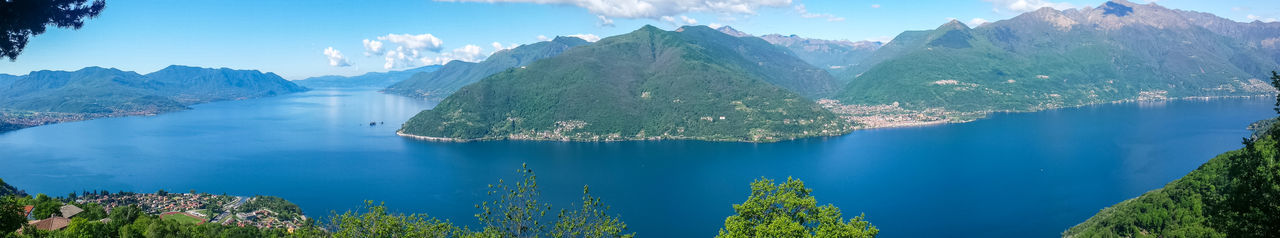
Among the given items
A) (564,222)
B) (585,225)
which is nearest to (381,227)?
(564,222)

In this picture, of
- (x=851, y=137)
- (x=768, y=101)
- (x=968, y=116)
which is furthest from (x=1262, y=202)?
(x=968, y=116)

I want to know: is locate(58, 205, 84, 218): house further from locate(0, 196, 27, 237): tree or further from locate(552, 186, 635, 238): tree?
locate(552, 186, 635, 238): tree

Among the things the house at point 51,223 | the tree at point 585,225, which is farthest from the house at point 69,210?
the tree at point 585,225

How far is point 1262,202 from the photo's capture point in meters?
11.5

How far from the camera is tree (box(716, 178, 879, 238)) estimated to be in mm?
17875

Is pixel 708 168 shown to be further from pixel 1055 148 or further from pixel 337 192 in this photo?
pixel 1055 148

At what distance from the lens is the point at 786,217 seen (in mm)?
18312

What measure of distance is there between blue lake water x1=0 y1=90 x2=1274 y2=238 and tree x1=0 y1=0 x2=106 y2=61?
2032 inches

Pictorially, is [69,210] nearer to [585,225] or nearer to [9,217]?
[9,217]

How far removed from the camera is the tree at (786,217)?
17.9 metres

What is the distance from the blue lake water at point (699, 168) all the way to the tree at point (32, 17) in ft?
169

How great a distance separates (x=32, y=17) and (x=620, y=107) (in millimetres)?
140630

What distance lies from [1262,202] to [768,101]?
151 meters

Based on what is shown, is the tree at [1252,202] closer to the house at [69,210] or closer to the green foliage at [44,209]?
the green foliage at [44,209]
